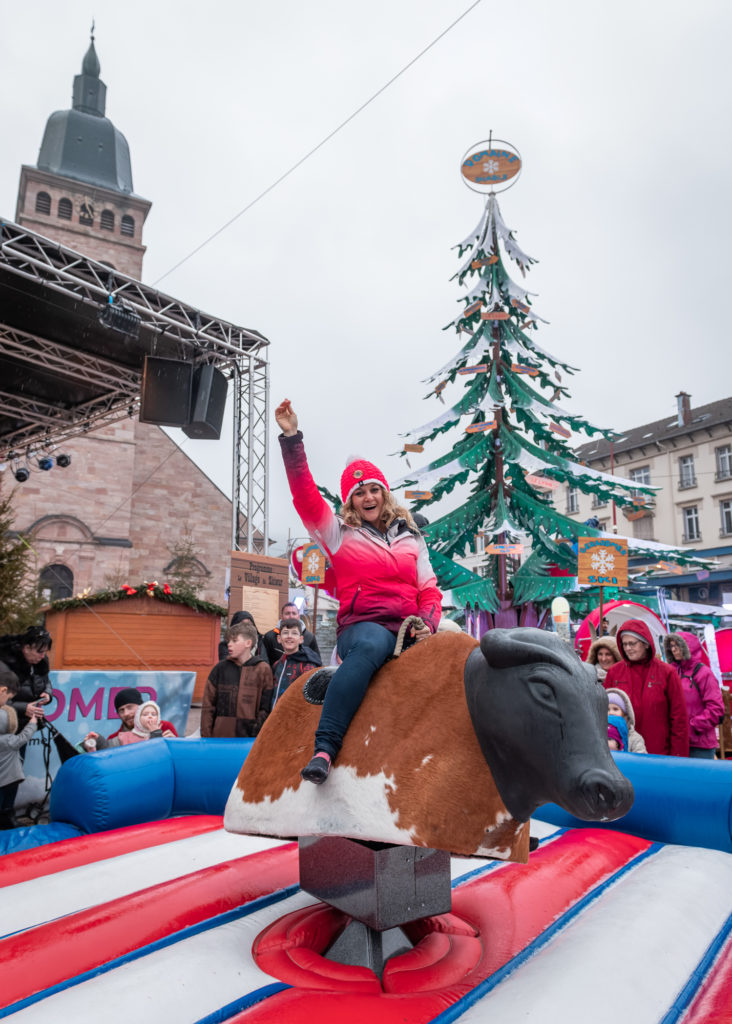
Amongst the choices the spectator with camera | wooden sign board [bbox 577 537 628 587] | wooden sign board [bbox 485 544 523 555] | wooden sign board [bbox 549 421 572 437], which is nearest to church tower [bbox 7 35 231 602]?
wooden sign board [bbox 549 421 572 437]

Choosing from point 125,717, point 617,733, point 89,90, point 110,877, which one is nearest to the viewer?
point 110,877

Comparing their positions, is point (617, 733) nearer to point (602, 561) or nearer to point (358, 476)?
point (358, 476)

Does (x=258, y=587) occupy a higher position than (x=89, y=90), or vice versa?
(x=89, y=90)

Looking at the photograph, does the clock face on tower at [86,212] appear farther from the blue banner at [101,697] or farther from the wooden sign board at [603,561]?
the wooden sign board at [603,561]

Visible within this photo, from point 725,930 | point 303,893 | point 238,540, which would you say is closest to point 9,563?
point 238,540

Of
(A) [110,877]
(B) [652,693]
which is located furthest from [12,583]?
(B) [652,693]

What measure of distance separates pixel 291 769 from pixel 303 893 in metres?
0.73

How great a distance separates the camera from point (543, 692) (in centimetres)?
159

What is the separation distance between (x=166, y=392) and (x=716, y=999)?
10.5 meters

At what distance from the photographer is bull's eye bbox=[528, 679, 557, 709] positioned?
62.0 inches

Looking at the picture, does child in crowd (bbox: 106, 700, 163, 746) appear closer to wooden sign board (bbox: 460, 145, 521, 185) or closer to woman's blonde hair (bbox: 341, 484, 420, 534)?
woman's blonde hair (bbox: 341, 484, 420, 534)

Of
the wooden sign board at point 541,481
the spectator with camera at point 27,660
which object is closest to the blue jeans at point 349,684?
the spectator with camera at point 27,660

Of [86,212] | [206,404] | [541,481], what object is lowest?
[541,481]

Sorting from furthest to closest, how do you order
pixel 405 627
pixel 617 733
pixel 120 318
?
pixel 120 318
pixel 617 733
pixel 405 627
